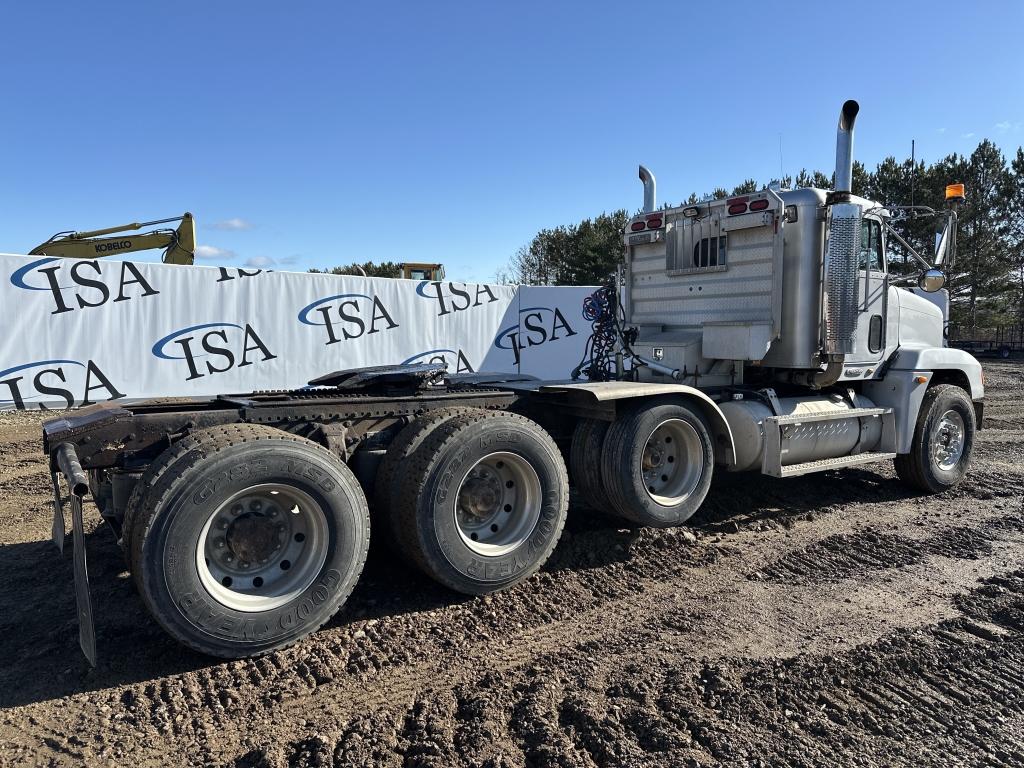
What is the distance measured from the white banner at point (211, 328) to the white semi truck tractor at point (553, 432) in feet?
26.0

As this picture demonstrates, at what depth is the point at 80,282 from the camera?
11805 mm

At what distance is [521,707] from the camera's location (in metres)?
3.08

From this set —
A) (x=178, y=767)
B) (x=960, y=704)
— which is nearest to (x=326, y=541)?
(x=178, y=767)

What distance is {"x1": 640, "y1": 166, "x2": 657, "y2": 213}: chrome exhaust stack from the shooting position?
25.0 feet

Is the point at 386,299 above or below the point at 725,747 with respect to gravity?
above

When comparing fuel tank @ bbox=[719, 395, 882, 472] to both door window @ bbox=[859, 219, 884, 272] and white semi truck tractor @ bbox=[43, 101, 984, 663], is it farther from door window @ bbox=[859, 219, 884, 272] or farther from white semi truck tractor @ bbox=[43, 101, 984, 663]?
door window @ bbox=[859, 219, 884, 272]

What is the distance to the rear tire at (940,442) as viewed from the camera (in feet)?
23.3

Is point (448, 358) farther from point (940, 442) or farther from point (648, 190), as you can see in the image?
point (940, 442)

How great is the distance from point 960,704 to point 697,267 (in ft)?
14.9

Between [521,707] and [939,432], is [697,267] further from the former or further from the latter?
[521,707]

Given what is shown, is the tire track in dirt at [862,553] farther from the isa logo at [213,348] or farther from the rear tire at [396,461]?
the isa logo at [213,348]

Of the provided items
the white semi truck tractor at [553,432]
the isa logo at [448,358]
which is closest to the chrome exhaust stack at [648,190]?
the white semi truck tractor at [553,432]

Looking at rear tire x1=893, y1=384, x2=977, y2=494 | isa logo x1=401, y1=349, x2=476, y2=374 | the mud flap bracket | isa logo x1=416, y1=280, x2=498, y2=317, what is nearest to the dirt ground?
the mud flap bracket

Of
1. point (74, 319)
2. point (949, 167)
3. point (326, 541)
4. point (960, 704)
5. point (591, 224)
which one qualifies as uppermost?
point (949, 167)
